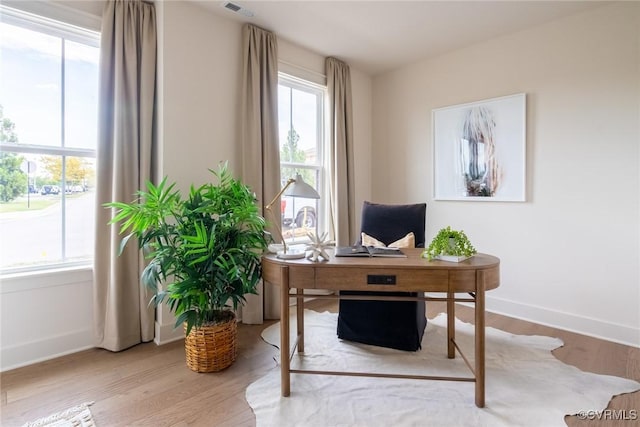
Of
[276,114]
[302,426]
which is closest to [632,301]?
[302,426]

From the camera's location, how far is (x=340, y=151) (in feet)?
12.5

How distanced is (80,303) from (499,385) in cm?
287

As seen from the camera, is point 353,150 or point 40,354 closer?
point 40,354

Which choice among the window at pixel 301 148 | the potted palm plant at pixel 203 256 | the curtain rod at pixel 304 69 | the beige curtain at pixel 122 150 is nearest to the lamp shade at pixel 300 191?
the potted palm plant at pixel 203 256

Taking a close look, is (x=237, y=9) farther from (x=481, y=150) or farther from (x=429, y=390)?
(x=429, y=390)

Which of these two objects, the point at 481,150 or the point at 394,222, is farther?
the point at 481,150

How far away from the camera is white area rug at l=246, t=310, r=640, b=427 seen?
1.69m

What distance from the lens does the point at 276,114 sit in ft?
10.4

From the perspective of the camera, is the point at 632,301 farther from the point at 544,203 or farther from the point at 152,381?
the point at 152,381

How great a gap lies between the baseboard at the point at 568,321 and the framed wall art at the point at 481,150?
1.03m

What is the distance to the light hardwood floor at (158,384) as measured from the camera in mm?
1717

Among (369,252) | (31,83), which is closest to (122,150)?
(31,83)

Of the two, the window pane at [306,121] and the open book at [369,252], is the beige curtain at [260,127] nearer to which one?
the window pane at [306,121]

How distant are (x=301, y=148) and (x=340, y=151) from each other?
1.48ft
